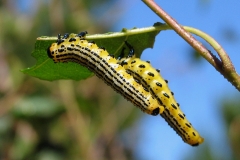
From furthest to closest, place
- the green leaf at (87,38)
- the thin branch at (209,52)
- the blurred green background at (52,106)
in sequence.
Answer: the blurred green background at (52,106)
the green leaf at (87,38)
the thin branch at (209,52)

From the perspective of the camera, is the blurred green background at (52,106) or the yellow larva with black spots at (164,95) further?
the blurred green background at (52,106)

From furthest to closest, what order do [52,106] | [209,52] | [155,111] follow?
[52,106] → [155,111] → [209,52]

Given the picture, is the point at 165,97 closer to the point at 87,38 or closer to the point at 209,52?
the point at 87,38

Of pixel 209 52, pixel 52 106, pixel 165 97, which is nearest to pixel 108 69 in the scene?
pixel 165 97

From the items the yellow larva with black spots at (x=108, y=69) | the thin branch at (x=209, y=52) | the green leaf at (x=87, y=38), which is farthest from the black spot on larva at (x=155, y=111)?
the thin branch at (x=209, y=52)

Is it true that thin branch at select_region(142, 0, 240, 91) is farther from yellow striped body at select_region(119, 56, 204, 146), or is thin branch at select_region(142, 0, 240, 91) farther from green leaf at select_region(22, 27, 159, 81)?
yellow striped body at select_region(119, 56, 204, 146)

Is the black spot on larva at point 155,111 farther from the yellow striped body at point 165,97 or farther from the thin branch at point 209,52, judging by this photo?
the thin branch at point 209,52
